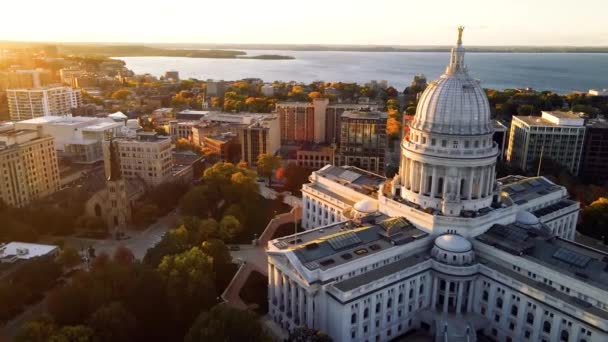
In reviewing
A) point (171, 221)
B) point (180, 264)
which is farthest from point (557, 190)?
point (171, 221)

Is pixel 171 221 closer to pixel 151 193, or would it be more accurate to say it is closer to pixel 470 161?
pixel 151 193

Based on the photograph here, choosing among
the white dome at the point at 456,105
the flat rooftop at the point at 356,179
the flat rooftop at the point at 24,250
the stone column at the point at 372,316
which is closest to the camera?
the stone column at the point at 372,316

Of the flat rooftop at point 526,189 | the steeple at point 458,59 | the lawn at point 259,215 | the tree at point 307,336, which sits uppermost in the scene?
the steeple at point 458,59

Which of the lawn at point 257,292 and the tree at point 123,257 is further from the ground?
the tree at point 123,257

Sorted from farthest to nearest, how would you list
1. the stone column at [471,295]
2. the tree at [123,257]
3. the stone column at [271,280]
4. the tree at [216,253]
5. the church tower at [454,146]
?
the tree at [216,253] < the tree at [123,257] < the church tower at [454,146] < the stone column at [271,280] < the stone column at [471,295]

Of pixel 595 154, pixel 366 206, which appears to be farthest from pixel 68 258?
pixel 595 154

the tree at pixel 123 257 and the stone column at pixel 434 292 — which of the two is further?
the tree at pixel 123 257

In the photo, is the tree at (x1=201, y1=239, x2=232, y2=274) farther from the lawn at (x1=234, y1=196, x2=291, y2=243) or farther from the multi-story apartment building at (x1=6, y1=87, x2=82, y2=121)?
the multi-story apartment building at (x1=6, y1=87, x2=82, y2=121)

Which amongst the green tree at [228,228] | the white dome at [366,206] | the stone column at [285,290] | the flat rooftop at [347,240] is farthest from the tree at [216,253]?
the white dome at [366,206]

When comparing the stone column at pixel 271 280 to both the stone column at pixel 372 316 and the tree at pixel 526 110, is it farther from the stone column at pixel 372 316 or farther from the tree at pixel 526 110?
the tree at pixel 526 110

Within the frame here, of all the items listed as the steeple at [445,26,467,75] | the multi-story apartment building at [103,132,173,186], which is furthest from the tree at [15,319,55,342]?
the steeple at [445,26,467,75]
